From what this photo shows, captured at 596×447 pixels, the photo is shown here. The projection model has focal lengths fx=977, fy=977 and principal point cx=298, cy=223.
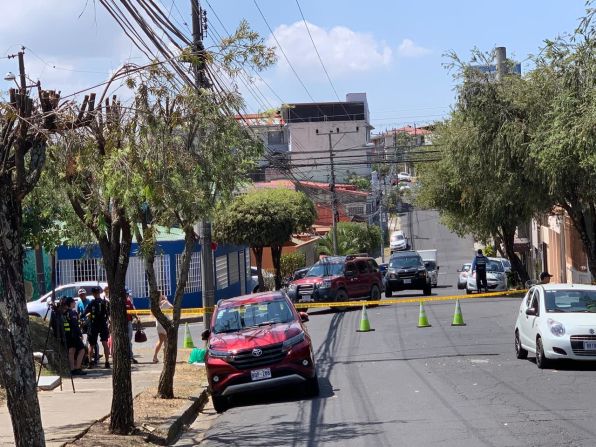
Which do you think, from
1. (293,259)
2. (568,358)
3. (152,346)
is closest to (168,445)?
(568,358)

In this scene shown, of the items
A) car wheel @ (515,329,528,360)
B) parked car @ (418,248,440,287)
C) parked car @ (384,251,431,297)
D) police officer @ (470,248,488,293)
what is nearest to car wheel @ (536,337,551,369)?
car wheel @ (515,329,528,360)

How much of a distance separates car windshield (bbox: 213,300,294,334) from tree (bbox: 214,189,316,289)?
29066 mm

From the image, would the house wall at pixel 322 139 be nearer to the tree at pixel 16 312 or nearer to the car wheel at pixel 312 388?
the car wheel at pixel 312 388

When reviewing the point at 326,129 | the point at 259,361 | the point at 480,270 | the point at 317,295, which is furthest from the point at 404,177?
the point at 259,361

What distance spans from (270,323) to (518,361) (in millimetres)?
5072

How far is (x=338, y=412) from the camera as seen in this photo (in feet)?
44.7

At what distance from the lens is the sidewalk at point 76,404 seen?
12031 millimetres

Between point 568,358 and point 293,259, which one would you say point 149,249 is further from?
point 293,259

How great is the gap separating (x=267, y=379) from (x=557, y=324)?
203 inches

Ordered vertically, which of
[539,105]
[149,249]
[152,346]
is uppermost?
[539,105]

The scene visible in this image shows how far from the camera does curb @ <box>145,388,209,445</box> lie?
40.0 ft

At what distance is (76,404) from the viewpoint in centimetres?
1495

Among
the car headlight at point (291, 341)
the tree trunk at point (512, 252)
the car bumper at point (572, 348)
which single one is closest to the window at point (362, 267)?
the tree trunk at point (512, 252)

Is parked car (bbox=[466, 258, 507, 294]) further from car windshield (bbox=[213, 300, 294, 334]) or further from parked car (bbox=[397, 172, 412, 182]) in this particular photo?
parked car (bbox=[397, 172, 412, 182])
